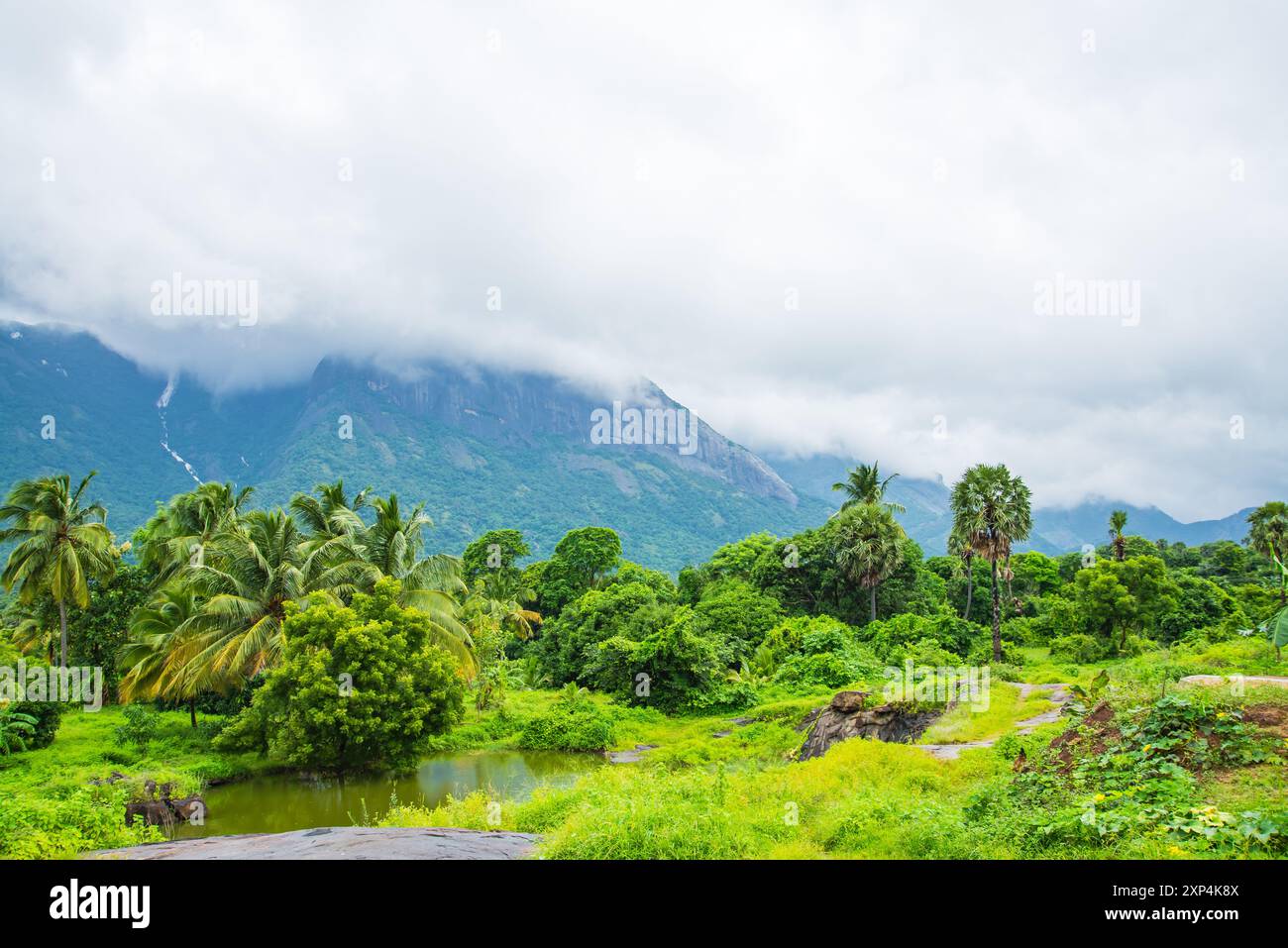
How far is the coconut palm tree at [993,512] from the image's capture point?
3525cm

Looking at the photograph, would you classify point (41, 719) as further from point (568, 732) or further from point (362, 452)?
point (362, 452)

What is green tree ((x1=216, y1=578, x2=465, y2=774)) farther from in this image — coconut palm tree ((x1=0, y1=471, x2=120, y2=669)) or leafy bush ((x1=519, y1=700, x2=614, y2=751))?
coconut palm tree ((x1=0, y1=471, x2=120, y2=669))

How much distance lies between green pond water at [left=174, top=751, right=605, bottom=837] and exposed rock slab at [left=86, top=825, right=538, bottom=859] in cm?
910

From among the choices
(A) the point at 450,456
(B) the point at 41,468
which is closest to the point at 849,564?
(A) the point at 450,456

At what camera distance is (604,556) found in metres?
58.5

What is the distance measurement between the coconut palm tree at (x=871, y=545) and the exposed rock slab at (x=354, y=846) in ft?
124

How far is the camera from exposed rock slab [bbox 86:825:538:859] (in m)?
7.34

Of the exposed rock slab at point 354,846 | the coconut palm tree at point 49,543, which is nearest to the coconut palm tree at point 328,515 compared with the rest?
the coconut palm tree at point 49,543

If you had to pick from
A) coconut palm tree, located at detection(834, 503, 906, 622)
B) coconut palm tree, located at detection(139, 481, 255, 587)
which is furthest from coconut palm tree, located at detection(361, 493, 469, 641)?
coconut palm tree, located at detection(834, 503, 906, 622)

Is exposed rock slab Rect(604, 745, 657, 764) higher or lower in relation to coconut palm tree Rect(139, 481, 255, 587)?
lower

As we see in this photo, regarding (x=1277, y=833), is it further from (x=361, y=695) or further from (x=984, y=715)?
(x=361, y=695)

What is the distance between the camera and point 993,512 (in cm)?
3519

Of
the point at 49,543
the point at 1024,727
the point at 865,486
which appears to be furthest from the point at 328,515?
the point at 865,486
